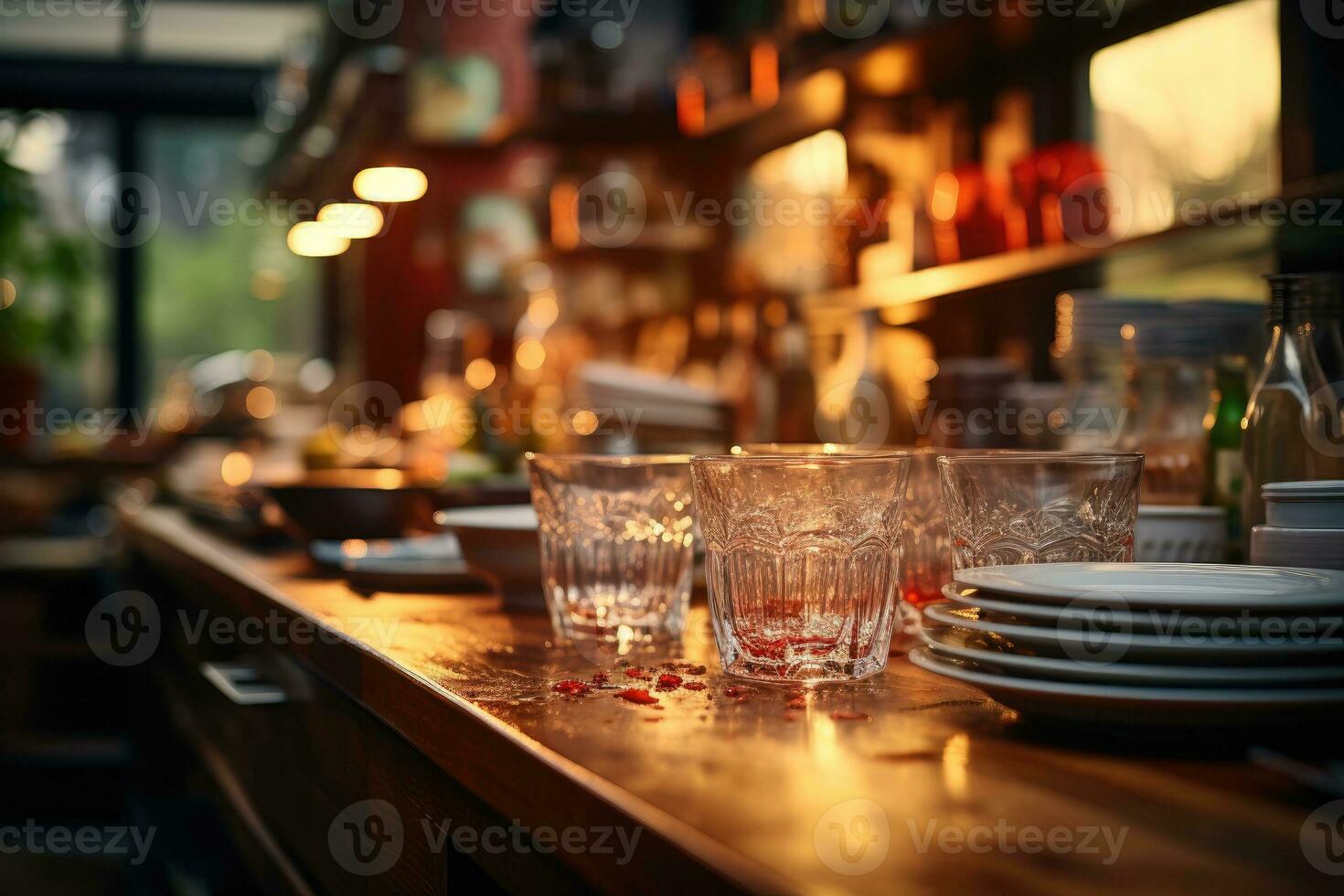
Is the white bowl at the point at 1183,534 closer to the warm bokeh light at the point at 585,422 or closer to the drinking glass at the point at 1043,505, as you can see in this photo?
the drinking glass at the point at 1043,505

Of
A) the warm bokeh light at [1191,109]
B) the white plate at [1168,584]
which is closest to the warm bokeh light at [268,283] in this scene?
the warm bokeh light at [1191,109]

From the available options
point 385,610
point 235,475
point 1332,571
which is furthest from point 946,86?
point 1332,571

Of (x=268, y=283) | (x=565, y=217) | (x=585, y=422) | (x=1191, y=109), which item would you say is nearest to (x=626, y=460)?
(x=1191, y=109)

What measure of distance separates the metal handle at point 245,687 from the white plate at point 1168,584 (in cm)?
85

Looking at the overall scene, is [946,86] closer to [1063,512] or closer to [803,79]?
[803,79]

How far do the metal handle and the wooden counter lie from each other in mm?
337

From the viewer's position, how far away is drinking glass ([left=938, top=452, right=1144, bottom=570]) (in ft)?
2.61

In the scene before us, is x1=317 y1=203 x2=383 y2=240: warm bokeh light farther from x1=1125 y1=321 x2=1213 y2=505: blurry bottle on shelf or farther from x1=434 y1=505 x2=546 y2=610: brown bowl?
x1=1125 y1=321 x2=1213 y2=505: blurry bottle on shelf

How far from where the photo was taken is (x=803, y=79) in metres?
2.97

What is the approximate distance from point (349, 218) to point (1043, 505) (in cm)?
414

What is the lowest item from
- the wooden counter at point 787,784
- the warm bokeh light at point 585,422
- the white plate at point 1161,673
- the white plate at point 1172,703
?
the wooden counter at point 787,784

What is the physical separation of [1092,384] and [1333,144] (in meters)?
0.56

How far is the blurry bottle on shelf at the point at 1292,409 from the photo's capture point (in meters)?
1.01

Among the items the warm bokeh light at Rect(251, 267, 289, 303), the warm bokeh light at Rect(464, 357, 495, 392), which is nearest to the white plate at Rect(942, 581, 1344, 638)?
the warm bokeh light at Rect(464, 357, 495, 392)
